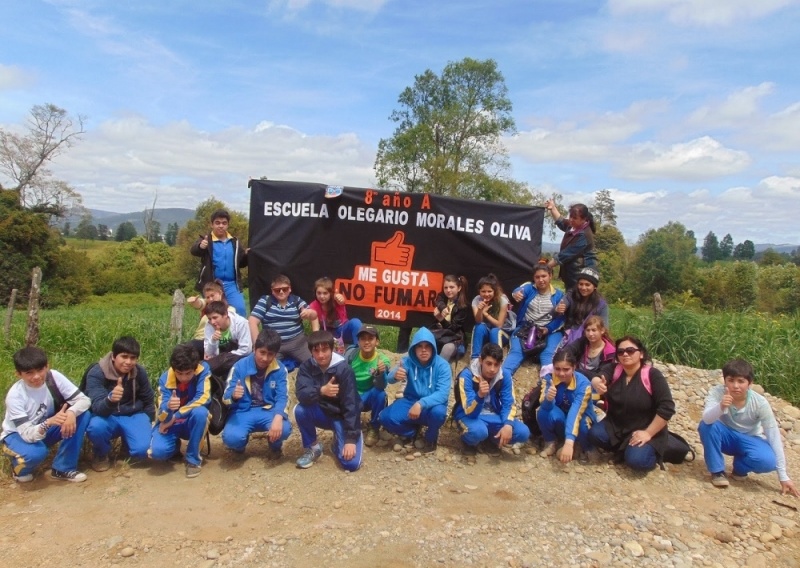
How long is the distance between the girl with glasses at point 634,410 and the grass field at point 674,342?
3510 mm

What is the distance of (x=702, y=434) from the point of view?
4.68 metres

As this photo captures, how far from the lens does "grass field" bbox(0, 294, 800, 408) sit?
723 cm

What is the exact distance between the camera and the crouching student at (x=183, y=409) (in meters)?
4.42

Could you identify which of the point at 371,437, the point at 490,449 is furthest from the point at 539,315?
the point at 371,437

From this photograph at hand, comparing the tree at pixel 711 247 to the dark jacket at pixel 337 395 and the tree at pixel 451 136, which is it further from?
the dark jacket at pixel 337 395

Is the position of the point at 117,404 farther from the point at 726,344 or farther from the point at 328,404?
the point at 726,344

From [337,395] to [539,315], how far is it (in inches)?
102

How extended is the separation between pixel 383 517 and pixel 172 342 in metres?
4.41

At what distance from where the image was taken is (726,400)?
14.5 ft

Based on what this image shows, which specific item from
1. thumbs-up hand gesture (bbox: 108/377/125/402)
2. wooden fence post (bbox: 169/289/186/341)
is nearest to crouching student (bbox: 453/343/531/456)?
thumbs-up hand gesture (bbox: 108/377/125/402)

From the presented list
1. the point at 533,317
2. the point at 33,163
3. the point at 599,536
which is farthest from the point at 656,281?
the point at 33,163

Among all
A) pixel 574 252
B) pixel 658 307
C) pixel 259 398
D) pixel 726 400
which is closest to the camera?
pixel 726 400

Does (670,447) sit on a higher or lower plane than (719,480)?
higher

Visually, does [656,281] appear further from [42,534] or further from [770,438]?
[42,534]
